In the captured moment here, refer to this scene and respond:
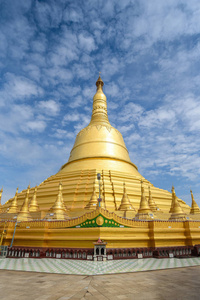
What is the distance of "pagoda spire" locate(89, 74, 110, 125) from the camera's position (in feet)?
102

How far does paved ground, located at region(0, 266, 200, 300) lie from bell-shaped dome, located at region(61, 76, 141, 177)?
16.5 meters

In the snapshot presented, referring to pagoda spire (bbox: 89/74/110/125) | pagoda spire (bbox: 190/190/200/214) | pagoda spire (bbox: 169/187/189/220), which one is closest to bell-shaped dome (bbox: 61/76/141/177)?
pagoda spire (bbox: 89/74/110/125)

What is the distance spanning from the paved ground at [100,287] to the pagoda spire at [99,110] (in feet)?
82.1

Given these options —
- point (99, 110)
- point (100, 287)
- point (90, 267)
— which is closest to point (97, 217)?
point (90, 267)

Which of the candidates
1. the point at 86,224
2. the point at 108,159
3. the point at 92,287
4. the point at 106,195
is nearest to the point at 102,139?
the point at 108,159

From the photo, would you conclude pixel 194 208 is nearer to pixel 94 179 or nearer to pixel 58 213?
pixel 94 179

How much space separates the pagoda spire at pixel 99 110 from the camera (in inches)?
1219

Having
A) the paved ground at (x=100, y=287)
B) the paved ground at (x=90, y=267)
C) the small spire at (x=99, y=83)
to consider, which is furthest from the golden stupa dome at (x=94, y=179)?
the small spire at (x=99, y=83)

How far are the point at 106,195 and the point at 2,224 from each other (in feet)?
29.7

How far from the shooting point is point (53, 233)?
1206 cm

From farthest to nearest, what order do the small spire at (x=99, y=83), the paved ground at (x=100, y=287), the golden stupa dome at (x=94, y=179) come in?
the small spire at (x=99, y=83) → the golden stupa dome at (x=94, y=179) → the paved ground at (x=100, y=287)

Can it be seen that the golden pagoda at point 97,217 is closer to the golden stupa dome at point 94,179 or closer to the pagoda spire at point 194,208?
the golden stupa dome at point 94,179

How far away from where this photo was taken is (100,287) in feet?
17.2

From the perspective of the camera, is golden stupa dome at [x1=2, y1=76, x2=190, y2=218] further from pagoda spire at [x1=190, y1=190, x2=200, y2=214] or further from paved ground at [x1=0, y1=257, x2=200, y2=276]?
paved ground at [x1=0, y1=257, x2=200, y2=276]
